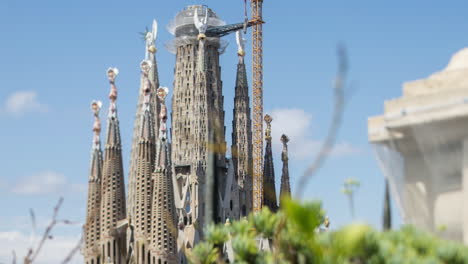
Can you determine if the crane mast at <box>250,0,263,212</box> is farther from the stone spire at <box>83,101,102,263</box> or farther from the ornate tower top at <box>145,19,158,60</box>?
the stone spire at <box>83,101,102,263</box>

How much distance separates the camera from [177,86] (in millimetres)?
62906

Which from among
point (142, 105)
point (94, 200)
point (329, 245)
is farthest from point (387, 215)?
point (142, 105)

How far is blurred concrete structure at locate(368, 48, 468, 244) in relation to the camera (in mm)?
11945

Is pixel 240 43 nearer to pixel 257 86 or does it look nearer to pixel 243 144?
pixel 257 86

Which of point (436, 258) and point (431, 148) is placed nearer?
point (436, 258)

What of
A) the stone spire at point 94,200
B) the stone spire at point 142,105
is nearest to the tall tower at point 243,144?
the stone spire at point 142,105

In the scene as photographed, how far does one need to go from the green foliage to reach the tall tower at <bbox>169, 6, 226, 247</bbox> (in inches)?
1747

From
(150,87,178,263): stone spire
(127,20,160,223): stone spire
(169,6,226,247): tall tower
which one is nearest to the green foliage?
(150,87,178,263): stone spire

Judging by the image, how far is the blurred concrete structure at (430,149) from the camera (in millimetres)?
11945

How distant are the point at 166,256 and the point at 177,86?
21.9m

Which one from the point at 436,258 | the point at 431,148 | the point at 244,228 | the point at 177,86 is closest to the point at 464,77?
the point at 431,148

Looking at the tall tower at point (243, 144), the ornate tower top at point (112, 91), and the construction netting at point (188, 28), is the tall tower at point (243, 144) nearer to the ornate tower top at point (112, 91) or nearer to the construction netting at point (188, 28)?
the construction netting at point (188, 28)

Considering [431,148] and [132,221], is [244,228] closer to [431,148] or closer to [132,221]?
[431,148]

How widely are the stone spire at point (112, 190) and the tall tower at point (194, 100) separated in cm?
1215
